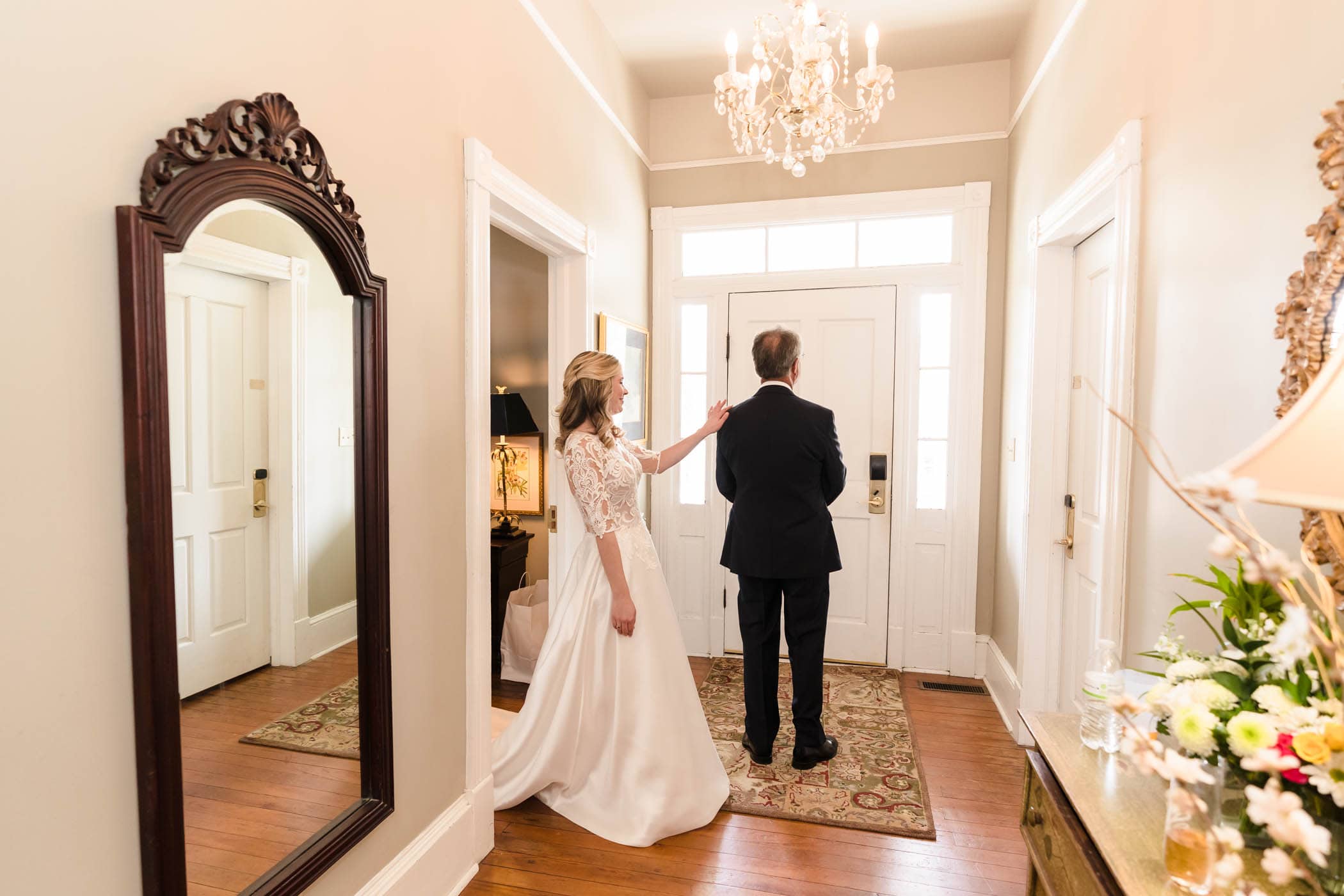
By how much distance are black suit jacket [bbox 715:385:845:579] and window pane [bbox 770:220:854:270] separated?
150 centimetres

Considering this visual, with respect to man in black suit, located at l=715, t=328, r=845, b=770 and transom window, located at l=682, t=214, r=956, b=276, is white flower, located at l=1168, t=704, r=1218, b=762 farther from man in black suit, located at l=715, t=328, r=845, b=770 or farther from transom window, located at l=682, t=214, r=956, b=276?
transom window, located at l=682, t=214, r=956, b=276

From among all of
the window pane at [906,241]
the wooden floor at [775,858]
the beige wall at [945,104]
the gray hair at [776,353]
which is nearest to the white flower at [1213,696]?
the wooden floor at [775,858]

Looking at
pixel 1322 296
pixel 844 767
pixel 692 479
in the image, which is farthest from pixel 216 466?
pixel 692 479

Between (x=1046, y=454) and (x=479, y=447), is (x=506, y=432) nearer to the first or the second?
(x=479, y=447)

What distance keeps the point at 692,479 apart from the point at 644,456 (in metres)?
1.49

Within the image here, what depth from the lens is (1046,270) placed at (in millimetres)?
3061

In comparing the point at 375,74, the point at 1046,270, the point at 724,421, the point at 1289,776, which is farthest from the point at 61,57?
the point at 1046,270

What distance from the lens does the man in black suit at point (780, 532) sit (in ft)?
8.93

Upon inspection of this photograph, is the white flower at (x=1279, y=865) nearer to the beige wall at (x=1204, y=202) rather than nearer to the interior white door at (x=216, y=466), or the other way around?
the beige wall at (x=1204, y=202)

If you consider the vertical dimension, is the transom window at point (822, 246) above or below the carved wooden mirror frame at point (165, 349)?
above

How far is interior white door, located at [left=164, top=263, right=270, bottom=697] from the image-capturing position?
124 cm

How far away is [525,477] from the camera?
14.1 feet

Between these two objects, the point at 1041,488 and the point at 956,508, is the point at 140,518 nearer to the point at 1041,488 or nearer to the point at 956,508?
the point at 1041,488

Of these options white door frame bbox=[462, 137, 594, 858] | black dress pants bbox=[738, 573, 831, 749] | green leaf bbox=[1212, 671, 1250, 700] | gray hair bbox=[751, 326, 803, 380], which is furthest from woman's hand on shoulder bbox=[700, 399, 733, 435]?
green leaf bbox=[1212, 671, 1250, 700]
